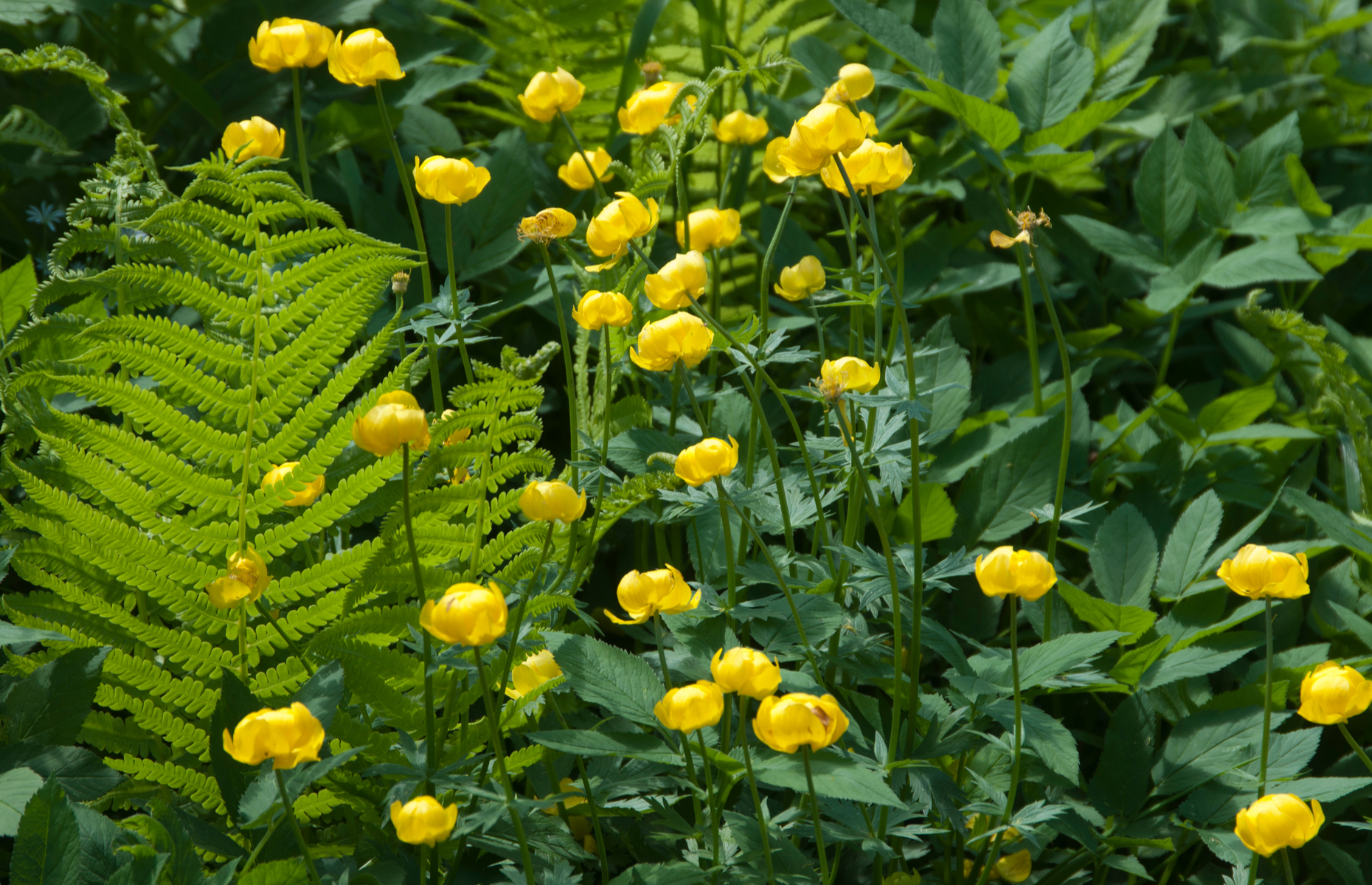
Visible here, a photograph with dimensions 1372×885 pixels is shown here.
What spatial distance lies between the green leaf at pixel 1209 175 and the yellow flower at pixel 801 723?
118 cm

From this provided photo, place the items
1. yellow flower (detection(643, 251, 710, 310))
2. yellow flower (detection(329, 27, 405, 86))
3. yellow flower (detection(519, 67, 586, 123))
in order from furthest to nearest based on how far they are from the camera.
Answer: yellow flower (detection(519, 67, 586, 123))
yellow flower (detection(329, 27, 405, 86))
yellow flower (detection(643, 251, 710, 310))

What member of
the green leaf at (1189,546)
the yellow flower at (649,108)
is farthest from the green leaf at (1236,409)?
the yellow flower at (649,108)

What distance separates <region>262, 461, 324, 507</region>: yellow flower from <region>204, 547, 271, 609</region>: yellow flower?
0.26 ft

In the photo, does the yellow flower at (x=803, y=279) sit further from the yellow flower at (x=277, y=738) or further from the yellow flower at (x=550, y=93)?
the yellow flower at (x=277, y=738)

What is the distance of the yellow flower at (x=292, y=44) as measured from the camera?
3.48 ft

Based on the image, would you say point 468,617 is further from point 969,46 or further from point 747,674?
point 969,46

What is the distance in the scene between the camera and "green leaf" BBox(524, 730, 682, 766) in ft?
2.60

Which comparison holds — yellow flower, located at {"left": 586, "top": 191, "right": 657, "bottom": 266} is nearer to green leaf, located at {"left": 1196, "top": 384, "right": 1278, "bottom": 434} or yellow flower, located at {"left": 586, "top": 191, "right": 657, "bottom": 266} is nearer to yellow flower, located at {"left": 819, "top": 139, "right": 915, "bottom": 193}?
yellow flower, located at {"left": 819, "top": 139, "right": 915, "bottom": 193}

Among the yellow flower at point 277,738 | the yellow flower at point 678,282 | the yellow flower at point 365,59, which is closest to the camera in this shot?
the yellow flower at point 277,738

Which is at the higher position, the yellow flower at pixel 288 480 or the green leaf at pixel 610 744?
the yellow flower at pixel 288 480

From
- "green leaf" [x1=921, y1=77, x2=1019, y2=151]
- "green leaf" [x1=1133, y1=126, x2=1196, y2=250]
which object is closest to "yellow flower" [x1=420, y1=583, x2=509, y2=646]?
"green leaf" [x1=921, y1=77, x2=1019, y2=151]

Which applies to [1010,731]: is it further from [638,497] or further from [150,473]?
[150,473]

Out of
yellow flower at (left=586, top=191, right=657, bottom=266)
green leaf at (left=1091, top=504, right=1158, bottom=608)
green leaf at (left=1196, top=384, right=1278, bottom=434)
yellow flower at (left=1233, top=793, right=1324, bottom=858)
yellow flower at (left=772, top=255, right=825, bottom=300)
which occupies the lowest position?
green leaf at (left=1091, top=504, right=1158, bottom=608)

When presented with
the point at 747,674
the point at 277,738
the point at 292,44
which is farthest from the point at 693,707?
the point at 292,44
